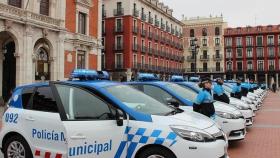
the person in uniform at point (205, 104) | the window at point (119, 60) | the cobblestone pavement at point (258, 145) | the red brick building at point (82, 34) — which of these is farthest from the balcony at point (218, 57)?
the person in uniform at point (205, 104)

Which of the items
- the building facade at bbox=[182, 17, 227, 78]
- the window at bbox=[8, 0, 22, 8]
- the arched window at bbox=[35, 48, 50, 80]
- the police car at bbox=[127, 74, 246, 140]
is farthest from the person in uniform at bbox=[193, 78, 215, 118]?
the building facade at bbox=[182, 17, 227, 78]

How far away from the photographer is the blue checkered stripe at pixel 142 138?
17.8 feet

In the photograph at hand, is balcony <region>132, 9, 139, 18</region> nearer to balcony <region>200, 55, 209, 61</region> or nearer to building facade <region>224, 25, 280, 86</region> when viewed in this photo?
balcony <region>200, 55, 209, 61</region>

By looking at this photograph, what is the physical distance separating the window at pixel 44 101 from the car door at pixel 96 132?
0.46 meters

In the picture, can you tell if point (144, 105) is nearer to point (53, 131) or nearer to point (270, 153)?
point (53, 131)

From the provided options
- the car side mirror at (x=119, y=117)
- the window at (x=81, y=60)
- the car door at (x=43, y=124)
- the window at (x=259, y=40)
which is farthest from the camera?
the window at (x=259, y=40)

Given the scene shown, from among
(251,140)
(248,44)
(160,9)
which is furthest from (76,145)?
(248,44)

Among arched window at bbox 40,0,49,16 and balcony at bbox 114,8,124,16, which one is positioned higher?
balcony at bbox 114,8,124,16

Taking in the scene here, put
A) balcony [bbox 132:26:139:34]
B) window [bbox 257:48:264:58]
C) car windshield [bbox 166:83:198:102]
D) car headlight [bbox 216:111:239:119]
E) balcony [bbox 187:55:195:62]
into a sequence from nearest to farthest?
car headlight [bbox 216:111:239:119] → car windshield [bbox 166:83:198:102] → balcony [bbox 132:26:139:34] → window [bbox 257:48:264:58] → balcony [bbox 187:55:195:62]

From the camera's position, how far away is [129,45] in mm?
52875

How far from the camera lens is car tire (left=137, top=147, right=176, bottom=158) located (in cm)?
544

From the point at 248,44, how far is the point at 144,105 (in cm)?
7760

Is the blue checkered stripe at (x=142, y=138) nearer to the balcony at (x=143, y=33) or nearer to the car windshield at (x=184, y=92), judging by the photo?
the car windshield at (x=184, y=92)

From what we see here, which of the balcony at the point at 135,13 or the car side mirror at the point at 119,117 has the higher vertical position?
the balcony at the point at 135,13
